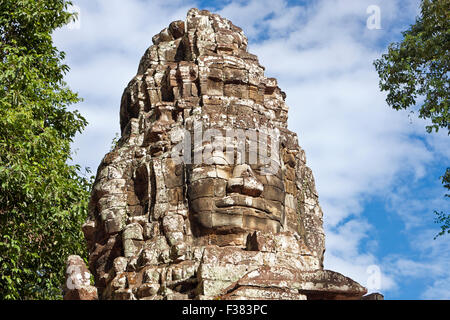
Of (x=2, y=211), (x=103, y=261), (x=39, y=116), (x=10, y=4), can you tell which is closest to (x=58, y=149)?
(x=39, y=116)

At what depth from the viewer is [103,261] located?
507 inches

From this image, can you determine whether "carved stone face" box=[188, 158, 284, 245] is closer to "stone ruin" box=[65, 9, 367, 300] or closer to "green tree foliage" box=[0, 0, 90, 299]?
"stone ruin" box=[65, 9, 367, 300]

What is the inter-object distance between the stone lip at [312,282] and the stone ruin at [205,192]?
16mm

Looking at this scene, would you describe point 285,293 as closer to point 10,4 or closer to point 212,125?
point 212,125

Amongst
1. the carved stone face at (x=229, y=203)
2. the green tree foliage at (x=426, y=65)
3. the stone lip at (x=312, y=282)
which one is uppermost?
the green tree foliage at (x=426, y=65)

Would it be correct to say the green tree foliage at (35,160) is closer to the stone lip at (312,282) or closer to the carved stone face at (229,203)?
the carved stone face at (229,203)

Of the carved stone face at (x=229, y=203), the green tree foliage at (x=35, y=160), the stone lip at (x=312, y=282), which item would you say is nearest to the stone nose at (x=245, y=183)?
the carved stone face at (x=229, y=203)

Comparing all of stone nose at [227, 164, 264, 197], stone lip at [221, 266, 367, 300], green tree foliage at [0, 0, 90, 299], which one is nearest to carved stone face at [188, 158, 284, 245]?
stone nose at [227, 164, 264, 197]

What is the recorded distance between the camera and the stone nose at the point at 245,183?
12.1m

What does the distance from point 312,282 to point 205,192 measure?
8.13ft

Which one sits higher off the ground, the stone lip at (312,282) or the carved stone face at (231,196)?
the carved stone face at (231,196)

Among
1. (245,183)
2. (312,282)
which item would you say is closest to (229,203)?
(245,183)

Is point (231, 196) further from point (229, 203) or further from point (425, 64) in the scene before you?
point (425, 64)
